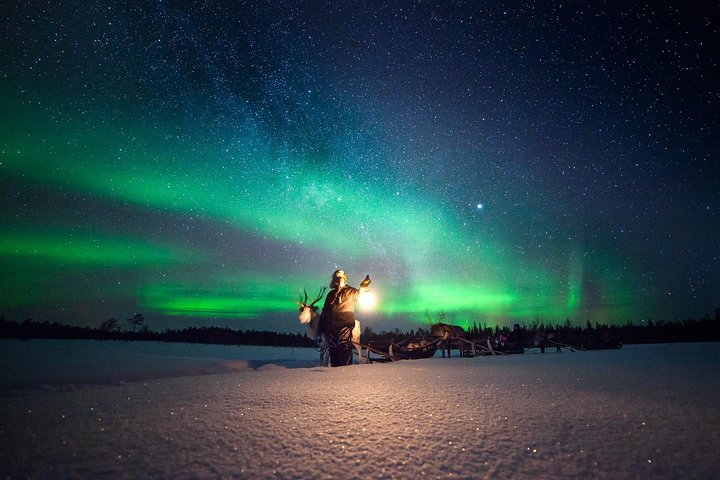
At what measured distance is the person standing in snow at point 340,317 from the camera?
10648 millimetres

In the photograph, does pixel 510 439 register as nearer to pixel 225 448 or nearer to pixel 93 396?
pixel 225 448

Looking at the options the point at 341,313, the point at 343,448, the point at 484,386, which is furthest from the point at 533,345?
the point at 343,448

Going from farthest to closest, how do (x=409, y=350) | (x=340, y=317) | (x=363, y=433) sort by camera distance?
(x=409, y=350)
(x=340, y=317)
(x=363, y=433)

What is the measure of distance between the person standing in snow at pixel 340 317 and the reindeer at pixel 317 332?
255mm

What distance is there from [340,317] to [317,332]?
1398 mm

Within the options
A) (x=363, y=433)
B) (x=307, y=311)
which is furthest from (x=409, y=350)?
(x=363, y=433)

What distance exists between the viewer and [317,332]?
1177 centimetres

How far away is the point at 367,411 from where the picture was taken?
137 inches

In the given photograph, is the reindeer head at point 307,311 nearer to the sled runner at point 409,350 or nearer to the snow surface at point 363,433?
the sled runner at point 409,350

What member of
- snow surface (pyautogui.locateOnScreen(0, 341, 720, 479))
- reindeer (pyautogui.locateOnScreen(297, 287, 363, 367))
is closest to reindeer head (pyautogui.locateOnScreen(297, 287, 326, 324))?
reindeer (pyautogui.locateOnScreen(297, 287, 363, 367))

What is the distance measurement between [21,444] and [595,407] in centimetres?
487

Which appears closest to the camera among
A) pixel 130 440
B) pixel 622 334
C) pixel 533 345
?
pixel 130 440

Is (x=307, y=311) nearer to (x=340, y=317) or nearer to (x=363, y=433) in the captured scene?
(x=340, y=317)

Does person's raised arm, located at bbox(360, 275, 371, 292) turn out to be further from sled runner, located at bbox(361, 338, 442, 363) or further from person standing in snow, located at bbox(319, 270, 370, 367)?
sled runner, located at bbox(361, 338, 442, 363)
